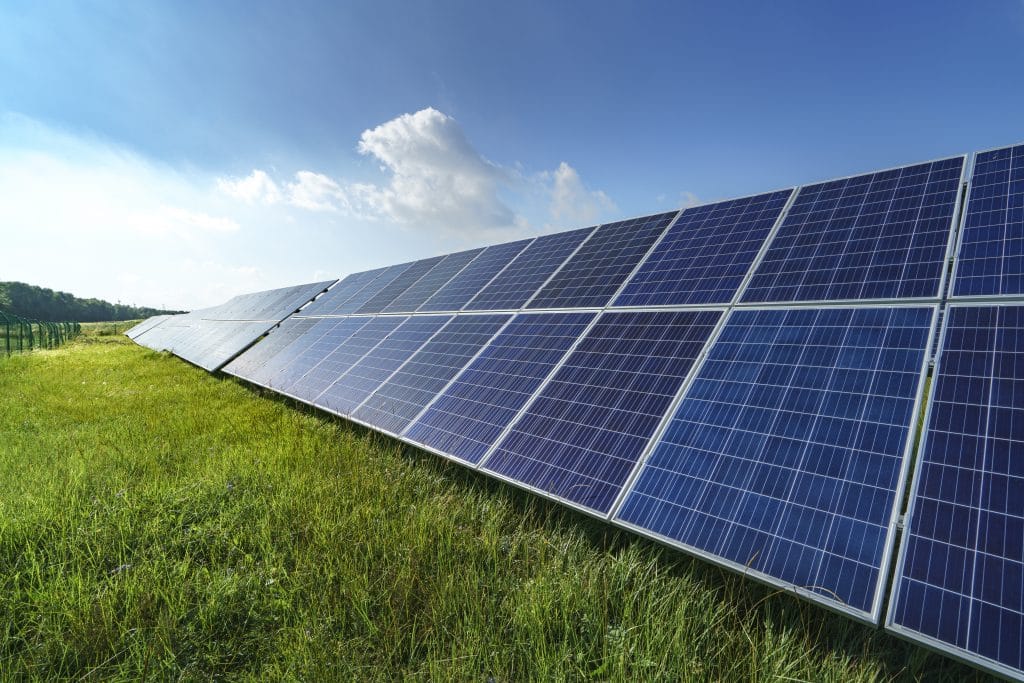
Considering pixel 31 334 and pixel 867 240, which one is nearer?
pixel 867 240

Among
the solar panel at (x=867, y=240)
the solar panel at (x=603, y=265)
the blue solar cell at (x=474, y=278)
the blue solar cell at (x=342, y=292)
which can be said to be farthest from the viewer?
the blue solar cell at (x=342, y=292)

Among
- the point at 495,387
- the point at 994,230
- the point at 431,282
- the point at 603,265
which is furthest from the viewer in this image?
the point at 431,282

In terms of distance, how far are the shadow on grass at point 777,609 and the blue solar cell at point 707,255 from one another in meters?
3.49

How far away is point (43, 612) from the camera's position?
3.63 metres

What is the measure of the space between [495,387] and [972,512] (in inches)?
201

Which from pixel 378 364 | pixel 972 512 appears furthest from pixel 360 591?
pixel 378 364

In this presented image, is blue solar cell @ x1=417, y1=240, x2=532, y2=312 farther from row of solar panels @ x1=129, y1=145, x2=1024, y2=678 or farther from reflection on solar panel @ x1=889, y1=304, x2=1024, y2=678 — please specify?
reflection on solar panel @ x1=889, y1=304, x2=1024, y2=678

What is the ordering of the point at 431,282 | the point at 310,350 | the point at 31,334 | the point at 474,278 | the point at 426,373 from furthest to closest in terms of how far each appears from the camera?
1. the point at 31,334
2. the point at 431,282
3. the point at 310,350
4. the point at 474,278
5. the point at 426,373

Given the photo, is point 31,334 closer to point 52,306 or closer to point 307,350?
point 307,350

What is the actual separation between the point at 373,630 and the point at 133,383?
15.5 metres

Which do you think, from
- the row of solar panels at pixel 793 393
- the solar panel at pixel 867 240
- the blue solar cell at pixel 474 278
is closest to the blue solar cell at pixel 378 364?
the row of solar panels at pixel 793 393

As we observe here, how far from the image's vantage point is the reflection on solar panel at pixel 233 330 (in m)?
16.7

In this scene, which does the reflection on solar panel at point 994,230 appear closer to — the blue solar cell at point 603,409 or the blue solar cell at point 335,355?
the blue solar cell at point 603,409

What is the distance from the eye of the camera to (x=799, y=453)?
390 cm
